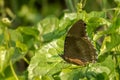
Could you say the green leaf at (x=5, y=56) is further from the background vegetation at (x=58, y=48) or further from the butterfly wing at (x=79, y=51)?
the butterfly wing at (x=79, y=51)

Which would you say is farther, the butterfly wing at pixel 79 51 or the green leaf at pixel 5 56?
the green leaf at pixel 5 56

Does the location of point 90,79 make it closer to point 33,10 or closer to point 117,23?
point 117,23

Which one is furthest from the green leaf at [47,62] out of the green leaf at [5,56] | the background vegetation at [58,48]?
the green leaf at [5,56]

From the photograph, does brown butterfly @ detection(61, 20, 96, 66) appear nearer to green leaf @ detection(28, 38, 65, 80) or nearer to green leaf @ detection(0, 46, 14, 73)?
green leaf @ detection(28, 38, 65, 80)

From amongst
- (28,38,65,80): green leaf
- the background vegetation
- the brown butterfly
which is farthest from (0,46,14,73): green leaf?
the brown butterfly

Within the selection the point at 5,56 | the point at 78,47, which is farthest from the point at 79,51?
the point at 5,56

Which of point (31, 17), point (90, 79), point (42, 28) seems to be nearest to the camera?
point (90, 79)

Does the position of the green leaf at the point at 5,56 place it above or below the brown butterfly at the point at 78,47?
below

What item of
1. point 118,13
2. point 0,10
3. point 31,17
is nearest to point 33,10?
point 31,17

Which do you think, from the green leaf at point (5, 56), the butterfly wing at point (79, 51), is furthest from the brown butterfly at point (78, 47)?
the green leaf at point (5, 56)
